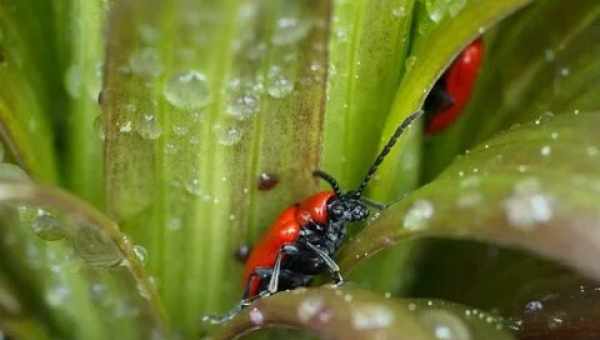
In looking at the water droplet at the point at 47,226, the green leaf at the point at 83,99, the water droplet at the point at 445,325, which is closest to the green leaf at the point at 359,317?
the water droplet at the point at 445,325

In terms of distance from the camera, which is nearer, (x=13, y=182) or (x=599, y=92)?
(x=13, y=182)

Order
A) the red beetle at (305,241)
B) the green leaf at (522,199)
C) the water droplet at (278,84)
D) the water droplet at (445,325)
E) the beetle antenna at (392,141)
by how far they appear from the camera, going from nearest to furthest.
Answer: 1. the green leaf at (522,199)
2. the water droplet at (445,325)
3. the water droplet at (278,84)
4. the beetle antenna at (392,141)
5. the red beetle at (305,241)

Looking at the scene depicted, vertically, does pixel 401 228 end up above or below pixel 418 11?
below

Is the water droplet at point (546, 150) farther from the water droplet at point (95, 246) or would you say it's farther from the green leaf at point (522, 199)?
the water droplet at point (95, 246)

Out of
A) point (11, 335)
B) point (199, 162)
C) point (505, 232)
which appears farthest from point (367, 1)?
point (11, 335)

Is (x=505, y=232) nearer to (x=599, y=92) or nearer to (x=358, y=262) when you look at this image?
(x=358, y=262)

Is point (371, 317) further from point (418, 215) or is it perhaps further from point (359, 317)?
point (418, 215)

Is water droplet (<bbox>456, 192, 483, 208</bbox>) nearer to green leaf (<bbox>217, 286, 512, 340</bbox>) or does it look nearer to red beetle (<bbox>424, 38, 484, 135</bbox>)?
green leaf (<bbox>217, 286, 512, 340</bbox>)

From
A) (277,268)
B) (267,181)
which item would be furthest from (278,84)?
(277,268)
